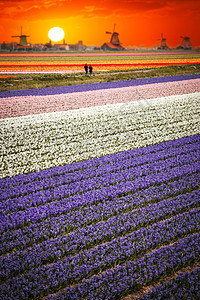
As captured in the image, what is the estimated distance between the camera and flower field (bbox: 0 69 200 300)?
5.35 m

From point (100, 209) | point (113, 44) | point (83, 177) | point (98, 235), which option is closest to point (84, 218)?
point (100, 209)

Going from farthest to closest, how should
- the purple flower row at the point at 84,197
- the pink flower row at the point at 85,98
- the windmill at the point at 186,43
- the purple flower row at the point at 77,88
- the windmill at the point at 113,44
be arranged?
the windmill at the point at 186,43
the windmill at the point at 113,44
the purple flower row at the point at 77,88
the pink flower row at the point at 85,98
the purple flower row at the point at 84,197

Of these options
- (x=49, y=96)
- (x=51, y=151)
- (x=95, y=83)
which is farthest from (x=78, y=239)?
(x=95, y=83)

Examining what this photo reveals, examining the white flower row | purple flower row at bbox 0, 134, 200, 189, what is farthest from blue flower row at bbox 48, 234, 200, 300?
the white flower row

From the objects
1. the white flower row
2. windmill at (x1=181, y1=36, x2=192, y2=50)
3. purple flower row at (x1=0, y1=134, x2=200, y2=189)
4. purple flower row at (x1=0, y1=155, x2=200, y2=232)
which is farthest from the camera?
windmill at (x1=181, y1=36, x2=192, y2=50)

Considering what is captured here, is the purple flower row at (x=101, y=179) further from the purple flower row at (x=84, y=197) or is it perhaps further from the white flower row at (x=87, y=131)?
the white flower row at (x=87, y=131)

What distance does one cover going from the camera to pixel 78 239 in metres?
6.45

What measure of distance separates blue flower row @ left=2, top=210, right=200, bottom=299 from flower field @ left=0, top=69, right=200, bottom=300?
1.0 inches

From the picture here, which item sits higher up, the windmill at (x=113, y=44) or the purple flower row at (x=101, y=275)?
the windmill at (x=113, y=44)

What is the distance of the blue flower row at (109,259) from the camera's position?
5.22 m

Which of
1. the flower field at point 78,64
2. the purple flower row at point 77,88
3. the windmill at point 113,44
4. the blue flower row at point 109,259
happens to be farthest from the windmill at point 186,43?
Answer: the blue flower row at point 109,259

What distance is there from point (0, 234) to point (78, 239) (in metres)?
2.29

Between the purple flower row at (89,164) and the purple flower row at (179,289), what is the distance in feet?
19.0

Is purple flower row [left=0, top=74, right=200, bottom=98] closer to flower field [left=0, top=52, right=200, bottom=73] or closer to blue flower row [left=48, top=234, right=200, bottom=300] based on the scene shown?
flower field [left=0, top=52, right=200, bottom=73]
